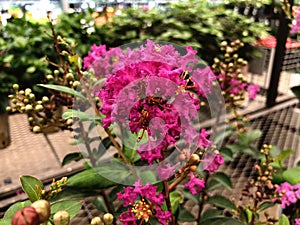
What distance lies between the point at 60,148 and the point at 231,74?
0.85 metres

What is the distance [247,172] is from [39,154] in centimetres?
84

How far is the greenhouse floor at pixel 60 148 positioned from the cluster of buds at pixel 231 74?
34cm

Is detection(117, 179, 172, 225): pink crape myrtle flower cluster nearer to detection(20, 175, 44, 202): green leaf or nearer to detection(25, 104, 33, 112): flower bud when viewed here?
detection(20, 175, 44, 202): green leaf

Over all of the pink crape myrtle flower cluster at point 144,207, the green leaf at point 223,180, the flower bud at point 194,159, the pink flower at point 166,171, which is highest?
the flower bud at point 194,159

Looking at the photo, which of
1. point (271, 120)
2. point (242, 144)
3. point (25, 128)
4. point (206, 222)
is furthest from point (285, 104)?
point (25, 128)

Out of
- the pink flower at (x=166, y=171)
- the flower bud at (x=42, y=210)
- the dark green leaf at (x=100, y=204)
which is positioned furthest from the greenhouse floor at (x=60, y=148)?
the flower bud at (x=42, y=210)

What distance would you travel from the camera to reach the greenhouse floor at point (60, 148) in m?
0.96

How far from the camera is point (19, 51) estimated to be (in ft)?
4.90

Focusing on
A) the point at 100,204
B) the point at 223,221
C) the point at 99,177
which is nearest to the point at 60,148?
the point at 100,204

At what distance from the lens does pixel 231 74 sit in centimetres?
83

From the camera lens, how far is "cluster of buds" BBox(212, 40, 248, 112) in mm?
811

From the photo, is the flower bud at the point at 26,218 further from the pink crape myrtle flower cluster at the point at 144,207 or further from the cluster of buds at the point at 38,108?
the cluster of buds at the point at 38,108

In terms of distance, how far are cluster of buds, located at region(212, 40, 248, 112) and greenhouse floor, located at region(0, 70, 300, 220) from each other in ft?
1.13

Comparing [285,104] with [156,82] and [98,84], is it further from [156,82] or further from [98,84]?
[156,82]
